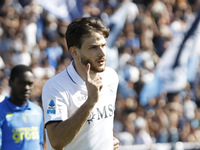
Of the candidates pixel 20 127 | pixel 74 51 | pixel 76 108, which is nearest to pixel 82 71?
pixel 74 51

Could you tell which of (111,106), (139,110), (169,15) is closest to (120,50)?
(139,110)

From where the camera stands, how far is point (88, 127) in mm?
4109

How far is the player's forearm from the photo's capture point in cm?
377

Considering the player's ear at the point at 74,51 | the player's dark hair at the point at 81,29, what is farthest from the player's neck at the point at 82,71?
the player's dark hair at the point at 81,29

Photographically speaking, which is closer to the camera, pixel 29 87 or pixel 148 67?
pixel 29 87

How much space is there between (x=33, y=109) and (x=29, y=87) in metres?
0.32

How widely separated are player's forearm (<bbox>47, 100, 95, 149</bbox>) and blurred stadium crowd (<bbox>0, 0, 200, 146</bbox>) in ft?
22.2

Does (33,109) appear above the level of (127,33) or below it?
below

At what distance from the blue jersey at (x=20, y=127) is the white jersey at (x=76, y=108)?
200 centimetres

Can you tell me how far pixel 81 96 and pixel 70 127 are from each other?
433mm

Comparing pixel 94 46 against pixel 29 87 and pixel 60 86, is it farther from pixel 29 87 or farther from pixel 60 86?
pixel 29 87

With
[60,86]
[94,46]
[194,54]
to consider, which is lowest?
[60,86]

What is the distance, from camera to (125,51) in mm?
12945

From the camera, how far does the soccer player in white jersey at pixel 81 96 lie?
3.86 m
